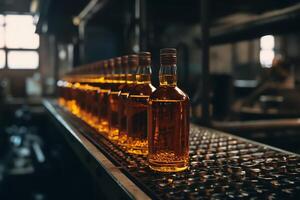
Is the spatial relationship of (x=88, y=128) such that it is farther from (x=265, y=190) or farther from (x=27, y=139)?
(x=27, y=139)

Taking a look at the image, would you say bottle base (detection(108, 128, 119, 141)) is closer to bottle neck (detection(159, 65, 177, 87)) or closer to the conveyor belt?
the conveyor belt

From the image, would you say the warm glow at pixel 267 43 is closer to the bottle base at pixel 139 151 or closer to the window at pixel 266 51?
the window at pixel 266 51

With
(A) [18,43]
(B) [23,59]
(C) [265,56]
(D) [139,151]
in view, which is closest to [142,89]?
(D) [139,151]

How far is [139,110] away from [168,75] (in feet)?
0.57

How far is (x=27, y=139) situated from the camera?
459 cm

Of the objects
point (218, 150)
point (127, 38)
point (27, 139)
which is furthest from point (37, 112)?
point (218, 150)

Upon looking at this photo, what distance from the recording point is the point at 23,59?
813 cm

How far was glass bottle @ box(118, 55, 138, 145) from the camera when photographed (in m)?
0.94

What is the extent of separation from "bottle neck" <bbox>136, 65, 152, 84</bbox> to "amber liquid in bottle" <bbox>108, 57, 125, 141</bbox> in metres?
0.14

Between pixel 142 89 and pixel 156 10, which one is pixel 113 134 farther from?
pixel 156 10

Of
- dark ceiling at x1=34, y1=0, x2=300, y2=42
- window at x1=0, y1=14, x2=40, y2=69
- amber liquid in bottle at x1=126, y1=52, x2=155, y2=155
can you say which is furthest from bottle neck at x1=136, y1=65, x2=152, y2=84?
window at x1=0, y1=14, x2=40, y2=69

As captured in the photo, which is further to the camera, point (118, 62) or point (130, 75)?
point (118, 62)

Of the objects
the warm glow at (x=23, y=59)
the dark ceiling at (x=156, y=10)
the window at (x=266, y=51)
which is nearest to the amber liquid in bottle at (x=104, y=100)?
the dark ceiling at (x=156, y=10)

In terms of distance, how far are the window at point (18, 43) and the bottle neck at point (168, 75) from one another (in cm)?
752
